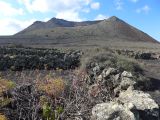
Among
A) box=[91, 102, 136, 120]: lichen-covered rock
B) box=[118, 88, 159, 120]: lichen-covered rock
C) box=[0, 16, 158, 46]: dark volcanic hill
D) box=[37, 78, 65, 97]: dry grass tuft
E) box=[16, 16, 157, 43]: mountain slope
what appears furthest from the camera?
box=[16, 16, 157, 43]: mountain slope

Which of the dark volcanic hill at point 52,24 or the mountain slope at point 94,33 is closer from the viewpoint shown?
the mountain slope at point 94,33

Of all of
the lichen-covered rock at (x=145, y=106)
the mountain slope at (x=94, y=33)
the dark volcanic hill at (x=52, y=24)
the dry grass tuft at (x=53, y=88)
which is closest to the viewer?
the lichen-covered rock at (x=145, y=106)

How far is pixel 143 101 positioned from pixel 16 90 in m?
3.35

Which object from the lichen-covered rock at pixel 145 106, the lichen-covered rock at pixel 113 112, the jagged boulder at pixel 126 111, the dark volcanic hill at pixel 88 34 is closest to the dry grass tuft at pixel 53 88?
the lichen-covered rock at pixel 145 106

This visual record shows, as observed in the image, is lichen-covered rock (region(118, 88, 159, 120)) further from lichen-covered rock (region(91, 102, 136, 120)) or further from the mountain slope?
the mountain slope

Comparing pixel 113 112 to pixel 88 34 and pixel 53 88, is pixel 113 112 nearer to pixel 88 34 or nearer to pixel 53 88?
pixel 53 88

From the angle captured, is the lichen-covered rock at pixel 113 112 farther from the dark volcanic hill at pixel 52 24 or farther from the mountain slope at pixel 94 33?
the dark volcanic hill at pixel 52 24

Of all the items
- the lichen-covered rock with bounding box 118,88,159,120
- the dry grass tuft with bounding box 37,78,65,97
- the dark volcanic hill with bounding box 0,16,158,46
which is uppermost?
the dry grass tuft with bounding box 37,78,65,97

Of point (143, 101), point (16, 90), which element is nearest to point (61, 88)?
point (16, 90)

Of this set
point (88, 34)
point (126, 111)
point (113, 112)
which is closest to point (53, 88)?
point (113, 112)

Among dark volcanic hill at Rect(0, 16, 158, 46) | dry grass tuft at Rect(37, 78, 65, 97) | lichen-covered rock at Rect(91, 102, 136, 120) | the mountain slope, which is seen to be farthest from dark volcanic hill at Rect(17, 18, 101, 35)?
lichen-covered rock at Rect(91, 102, 136, 120)

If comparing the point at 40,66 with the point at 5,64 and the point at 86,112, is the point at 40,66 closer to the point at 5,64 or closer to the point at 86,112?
the point at 5,64

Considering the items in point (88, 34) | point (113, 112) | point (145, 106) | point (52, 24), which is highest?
point (113, 112)

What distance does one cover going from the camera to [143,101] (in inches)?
394
